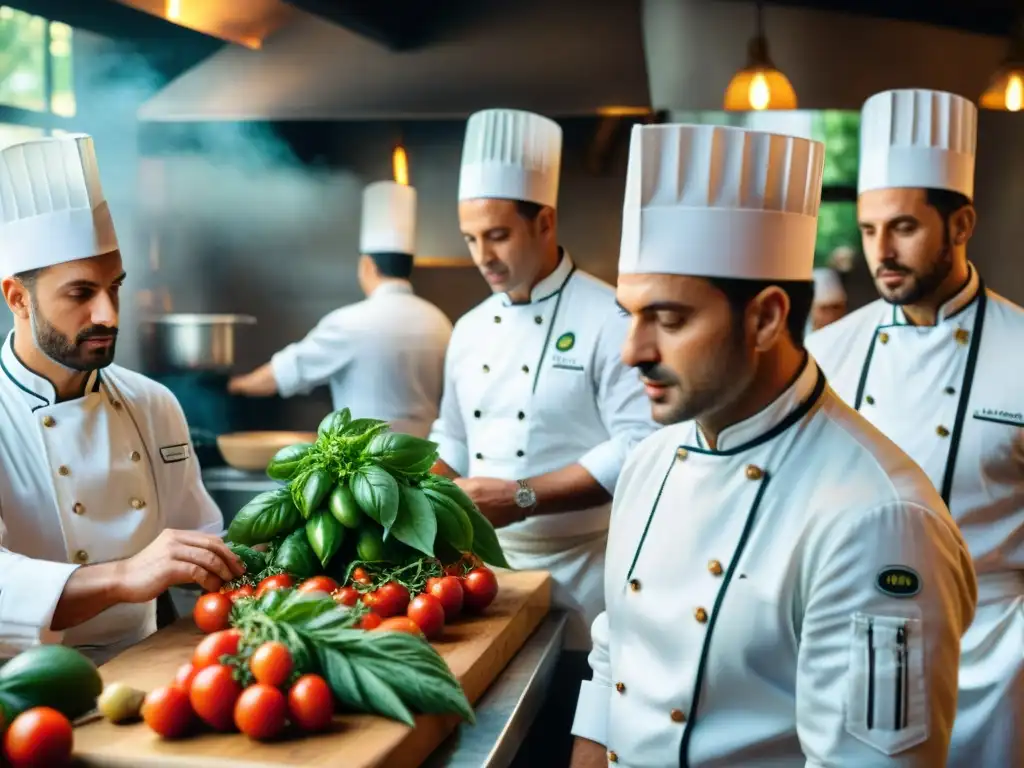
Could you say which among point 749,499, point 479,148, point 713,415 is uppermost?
point 479,148

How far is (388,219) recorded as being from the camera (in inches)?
161

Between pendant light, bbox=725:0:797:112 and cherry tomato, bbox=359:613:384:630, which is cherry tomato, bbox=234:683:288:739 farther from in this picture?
pendant light, bbox=725:0:797:112

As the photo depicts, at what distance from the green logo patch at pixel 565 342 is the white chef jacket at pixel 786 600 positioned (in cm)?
131

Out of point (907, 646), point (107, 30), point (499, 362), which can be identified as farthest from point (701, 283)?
point (107, 30)

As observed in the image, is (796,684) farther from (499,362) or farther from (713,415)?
(499,362)

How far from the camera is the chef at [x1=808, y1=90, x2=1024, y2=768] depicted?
2.44 m

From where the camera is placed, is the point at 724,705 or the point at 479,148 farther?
the point at 479,148

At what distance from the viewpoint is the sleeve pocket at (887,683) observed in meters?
1.28

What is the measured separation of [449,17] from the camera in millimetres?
4168

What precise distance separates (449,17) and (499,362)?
1688 mm

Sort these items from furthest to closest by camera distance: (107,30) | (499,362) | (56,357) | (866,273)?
(866,273)
(107,30)
(499,362)
(56,357)

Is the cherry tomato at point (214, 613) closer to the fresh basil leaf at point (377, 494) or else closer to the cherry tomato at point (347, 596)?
the cherry tomato at point (347, 596)

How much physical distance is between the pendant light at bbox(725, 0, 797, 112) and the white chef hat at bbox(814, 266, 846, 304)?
671 mm

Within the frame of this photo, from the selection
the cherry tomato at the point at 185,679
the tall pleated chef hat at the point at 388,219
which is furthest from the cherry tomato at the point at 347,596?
the tall pleated chef hat at the point at 388,219
